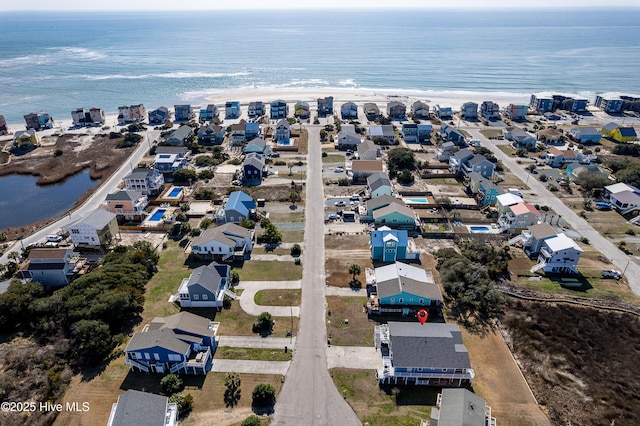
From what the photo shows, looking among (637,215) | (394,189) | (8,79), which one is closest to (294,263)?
(394,189)

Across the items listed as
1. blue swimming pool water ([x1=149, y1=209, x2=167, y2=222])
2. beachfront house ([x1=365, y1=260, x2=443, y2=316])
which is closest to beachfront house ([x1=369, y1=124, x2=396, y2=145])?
blue swimming pool water ([x1=149, y1=209, x2=167, y2=222])

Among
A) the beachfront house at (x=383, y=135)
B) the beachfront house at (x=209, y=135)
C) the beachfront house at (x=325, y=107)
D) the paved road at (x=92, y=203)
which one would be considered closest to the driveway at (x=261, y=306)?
the paved road at (x=92, y=203)

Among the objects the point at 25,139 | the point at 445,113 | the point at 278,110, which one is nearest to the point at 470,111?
the point at 445,113

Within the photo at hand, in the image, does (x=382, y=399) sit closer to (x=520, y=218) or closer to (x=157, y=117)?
(x=520, y=218)

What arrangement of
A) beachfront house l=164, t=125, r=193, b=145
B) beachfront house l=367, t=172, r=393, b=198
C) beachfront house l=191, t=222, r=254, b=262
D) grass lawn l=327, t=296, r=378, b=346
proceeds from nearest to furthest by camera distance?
grass lawn l=327, t=296, r=378, b=346 → beachfront house l=191, t=222, r=254, b=262 → beachfront house l=367, t=172, r=393, b=198 → beachfront house l=164, t=125, r=193, b=145

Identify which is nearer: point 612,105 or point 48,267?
point 48,267

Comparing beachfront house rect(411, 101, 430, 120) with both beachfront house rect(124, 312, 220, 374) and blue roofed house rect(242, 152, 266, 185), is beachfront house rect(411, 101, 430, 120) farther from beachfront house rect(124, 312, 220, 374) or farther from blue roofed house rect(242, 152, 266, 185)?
beachfront house rect(124, 312, 220, 374)
